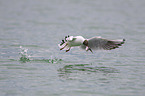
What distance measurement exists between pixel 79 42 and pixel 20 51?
18.4 ft

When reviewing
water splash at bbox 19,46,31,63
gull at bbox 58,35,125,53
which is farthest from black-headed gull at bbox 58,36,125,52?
water splash at bbox 19,46,31,63

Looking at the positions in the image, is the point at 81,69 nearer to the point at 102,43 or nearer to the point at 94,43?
the point at 94,43

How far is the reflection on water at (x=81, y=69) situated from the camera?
→ 1512 centimetres

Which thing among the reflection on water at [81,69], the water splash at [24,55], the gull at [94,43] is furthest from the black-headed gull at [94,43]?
the water splash at [24,55]

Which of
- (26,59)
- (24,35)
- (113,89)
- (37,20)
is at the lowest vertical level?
(113,89)

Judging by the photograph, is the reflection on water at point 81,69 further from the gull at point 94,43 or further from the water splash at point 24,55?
the water splash at point 24,55

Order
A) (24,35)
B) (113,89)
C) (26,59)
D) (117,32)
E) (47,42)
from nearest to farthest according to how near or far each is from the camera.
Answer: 1. (113,89)
2. (26,59)
3. (47,42)
4. (24,35)
5. (117,32)

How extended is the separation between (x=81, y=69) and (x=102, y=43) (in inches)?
64.7

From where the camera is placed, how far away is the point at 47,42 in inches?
893

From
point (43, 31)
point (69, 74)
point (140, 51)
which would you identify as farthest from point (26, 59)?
point (43, 31)

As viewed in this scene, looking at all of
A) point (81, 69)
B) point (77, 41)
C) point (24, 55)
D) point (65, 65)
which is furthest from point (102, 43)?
point (24, 55)

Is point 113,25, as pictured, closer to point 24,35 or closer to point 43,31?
point 43,31

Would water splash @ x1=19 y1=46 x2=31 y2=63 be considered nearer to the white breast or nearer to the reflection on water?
the reflection on water

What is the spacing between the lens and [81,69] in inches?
616
